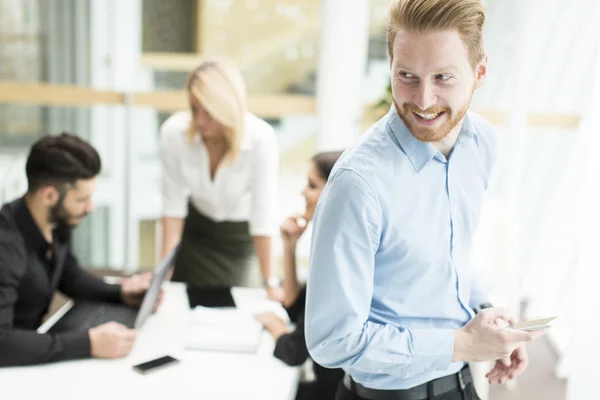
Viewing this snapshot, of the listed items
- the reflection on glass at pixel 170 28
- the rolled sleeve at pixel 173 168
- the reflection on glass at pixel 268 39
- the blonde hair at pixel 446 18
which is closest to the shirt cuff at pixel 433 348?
the blonde hair at pixel 446 18

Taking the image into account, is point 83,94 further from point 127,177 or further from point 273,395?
point 273,395

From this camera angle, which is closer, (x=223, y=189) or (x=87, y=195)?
(x=87, y=195)

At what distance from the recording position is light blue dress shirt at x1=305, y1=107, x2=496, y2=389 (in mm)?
1252

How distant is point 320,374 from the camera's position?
82.8 inches

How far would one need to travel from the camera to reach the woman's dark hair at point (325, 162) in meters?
2.18

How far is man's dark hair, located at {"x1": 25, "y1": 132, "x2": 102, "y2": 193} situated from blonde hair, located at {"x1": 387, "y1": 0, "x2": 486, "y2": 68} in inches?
48.1

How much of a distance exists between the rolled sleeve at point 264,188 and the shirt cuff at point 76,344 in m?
1.00

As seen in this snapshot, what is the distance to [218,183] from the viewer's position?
9.38 feet

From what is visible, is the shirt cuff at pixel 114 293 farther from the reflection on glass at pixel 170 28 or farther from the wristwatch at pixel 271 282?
the reflection on glass at pixel 170 28

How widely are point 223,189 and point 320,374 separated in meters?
1.02

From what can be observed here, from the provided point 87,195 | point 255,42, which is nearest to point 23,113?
point 255,42

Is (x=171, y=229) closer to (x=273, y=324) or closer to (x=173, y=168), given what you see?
(x=173, y=168)

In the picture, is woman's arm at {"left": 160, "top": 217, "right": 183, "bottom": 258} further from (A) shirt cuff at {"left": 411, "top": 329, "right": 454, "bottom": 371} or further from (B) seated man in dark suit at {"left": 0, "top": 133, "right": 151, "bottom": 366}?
(A) shirt cuff at {"left": 411, "top": 329, "right": 454, "bottom": 371}

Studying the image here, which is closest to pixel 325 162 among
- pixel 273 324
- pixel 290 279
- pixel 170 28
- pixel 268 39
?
pixel 290 279
